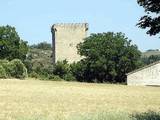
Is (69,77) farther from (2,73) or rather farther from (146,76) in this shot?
(2,73)

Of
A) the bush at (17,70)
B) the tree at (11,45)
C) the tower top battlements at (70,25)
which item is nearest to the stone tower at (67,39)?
the tower top battlements at (70,25)

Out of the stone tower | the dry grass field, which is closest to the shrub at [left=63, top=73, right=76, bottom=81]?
the stone tower

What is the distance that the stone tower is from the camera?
393ft

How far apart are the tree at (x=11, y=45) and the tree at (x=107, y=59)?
16.5 m

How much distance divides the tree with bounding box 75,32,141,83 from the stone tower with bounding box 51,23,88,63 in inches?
479

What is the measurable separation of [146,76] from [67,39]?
36.7 m

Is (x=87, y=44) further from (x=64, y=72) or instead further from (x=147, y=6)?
(x=147, y=6)

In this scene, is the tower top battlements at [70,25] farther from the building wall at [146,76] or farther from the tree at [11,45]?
the building wall at [146,76]

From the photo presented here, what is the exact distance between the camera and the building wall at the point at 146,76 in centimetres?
8906

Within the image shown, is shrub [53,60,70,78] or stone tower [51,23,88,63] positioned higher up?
stone tower [51,23,88,63]

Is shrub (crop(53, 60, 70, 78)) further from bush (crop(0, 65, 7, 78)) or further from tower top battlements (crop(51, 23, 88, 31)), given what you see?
tower top battlements (crop(51, 23, 88, 31))

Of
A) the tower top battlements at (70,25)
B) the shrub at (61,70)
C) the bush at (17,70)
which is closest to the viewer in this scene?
the bush at (17,70)

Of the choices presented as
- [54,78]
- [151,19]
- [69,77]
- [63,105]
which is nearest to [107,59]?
[69,77]

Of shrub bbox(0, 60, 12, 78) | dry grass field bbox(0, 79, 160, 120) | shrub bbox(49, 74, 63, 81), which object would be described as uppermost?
shrub bbox(0, 60, 12, 78)
